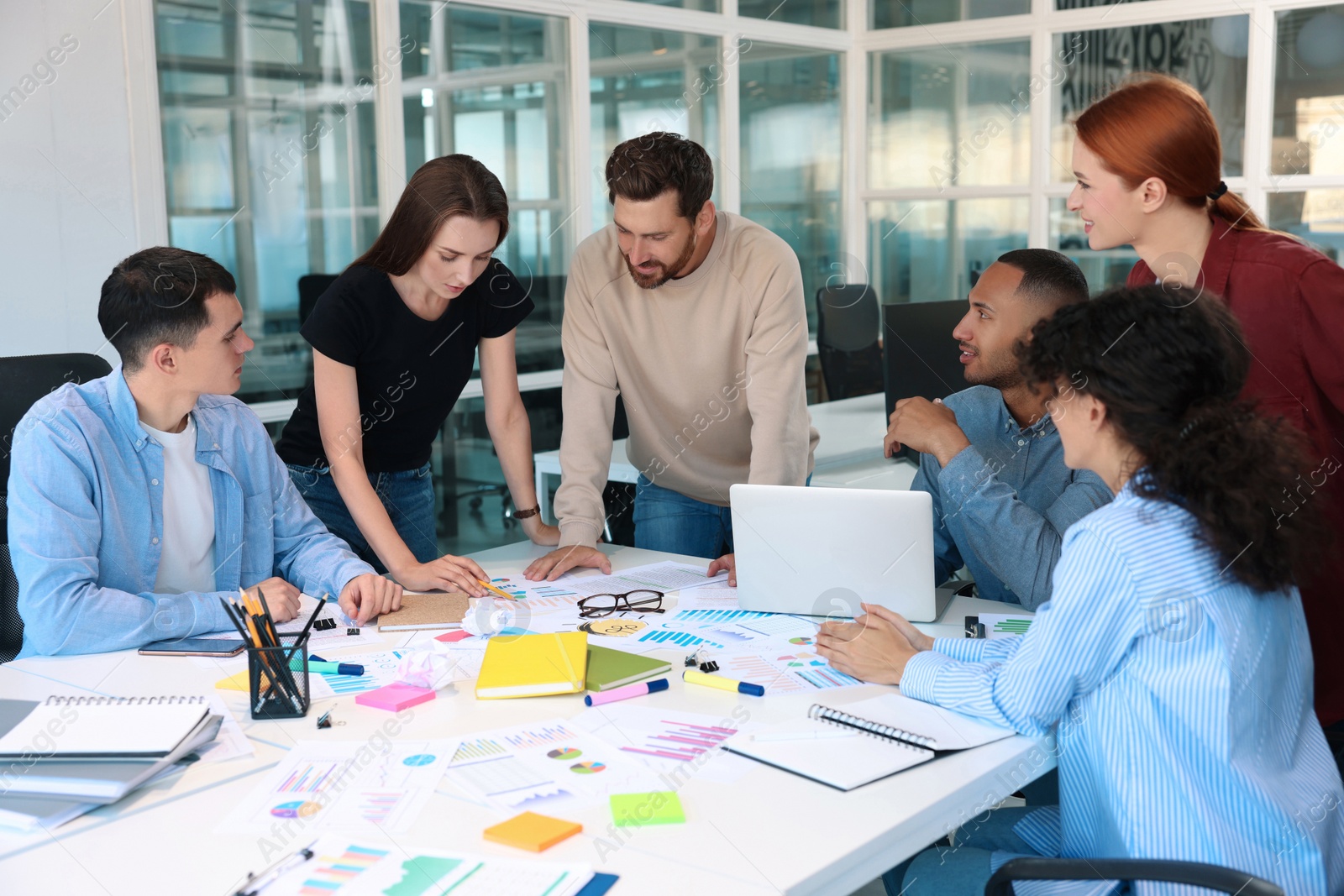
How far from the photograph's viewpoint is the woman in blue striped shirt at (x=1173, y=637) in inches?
54.6

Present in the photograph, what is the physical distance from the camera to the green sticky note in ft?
4.26

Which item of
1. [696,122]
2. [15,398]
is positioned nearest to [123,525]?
[15,398]

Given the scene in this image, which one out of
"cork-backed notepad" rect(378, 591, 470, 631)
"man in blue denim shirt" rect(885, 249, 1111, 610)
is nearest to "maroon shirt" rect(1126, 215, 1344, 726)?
"man in blue denim shirt" rect(885, 249, 1111, 610)

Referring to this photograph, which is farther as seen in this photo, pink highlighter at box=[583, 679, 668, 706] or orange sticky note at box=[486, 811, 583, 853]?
pink highlighter at box=[583, 679, 668, 706]

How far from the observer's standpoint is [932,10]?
22.5 ft

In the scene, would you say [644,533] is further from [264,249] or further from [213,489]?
[264,249]

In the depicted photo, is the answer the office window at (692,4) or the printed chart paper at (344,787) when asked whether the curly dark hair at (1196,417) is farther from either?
the office window at (692,4)

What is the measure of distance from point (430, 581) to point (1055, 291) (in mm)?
1371

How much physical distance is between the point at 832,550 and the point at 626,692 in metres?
0.50

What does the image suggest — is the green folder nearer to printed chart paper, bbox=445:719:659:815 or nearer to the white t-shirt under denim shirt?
printed chart paper, bbox=445:719:659:815

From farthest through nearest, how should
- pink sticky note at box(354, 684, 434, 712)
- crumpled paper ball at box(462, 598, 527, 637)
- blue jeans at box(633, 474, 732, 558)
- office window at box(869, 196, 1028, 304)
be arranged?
office window at box(869, 196, 1028, 304)
blue jeans at box(633, 474, 732, 558)
crumpled paper ball at box(462, 598, 527, 637)
pink sticky note at box(354, 684, 434, 712)

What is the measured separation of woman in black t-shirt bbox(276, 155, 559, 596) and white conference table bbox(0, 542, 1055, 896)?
0.73 metres

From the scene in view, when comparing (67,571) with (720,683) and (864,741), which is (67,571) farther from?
(864,741)

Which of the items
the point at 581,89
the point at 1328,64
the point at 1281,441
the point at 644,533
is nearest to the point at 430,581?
the point at 644,533
